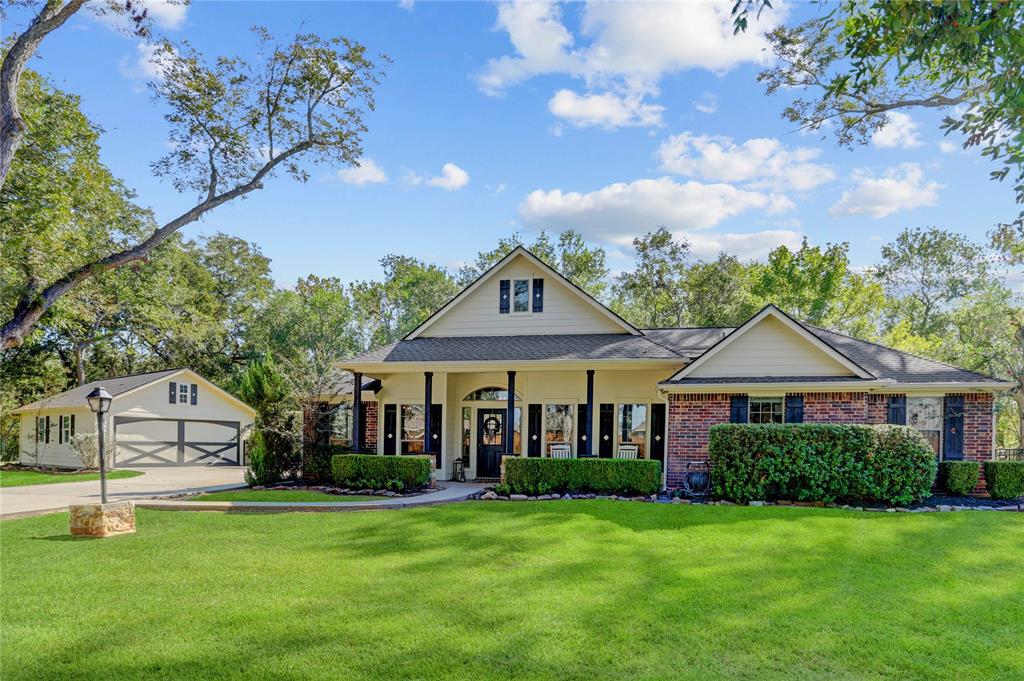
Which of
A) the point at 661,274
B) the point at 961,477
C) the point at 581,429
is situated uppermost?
the point at 661,274

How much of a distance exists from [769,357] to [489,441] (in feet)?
26.5

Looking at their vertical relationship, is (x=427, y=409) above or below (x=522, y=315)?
below

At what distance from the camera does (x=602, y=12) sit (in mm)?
10977

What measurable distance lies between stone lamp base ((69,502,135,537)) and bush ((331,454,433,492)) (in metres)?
5.79

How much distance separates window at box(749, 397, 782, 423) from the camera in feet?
47.6

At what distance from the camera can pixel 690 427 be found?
579 inches

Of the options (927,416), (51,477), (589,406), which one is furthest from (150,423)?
(927,416)

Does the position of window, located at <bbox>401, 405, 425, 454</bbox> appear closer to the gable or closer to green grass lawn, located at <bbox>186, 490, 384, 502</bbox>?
the gable

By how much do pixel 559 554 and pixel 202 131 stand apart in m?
13.6

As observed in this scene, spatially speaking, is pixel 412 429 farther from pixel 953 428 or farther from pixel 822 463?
pixel 953 428

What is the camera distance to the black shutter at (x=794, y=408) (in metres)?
14.3

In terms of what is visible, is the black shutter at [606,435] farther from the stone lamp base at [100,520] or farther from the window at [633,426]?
the stone lamp base at [100,520]

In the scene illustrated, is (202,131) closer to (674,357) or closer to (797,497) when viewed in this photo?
(674,357)

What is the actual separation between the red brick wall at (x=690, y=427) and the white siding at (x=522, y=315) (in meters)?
3.45
